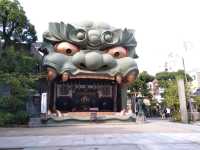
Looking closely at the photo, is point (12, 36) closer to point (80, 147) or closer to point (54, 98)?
point (54, 98)

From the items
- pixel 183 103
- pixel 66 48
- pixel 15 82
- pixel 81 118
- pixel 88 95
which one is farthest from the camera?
pixel 88 95

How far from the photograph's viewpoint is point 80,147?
12695 millimetres

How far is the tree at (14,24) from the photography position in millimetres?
34969

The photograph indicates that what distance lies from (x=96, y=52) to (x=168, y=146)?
24212 millimetres

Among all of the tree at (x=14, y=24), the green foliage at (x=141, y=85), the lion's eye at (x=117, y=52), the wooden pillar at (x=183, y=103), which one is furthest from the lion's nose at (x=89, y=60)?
the green foliage at (x=141, y=85)

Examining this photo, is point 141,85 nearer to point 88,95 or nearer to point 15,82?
point 88,95

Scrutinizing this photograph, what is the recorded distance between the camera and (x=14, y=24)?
36250 millimetres

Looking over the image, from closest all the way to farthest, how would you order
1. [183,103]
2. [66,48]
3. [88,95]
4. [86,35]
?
1. [183,103]
2. [66,48]
3. [86,35]
4. [88,95]

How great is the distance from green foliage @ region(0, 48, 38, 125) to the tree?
3916 millimetres

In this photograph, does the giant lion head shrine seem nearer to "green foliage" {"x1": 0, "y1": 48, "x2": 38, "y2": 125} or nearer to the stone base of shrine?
the stone base of shrine

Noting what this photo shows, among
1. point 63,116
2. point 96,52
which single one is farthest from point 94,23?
point 63,116

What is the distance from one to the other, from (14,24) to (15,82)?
349 inches

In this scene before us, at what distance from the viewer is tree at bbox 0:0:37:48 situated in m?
35.0

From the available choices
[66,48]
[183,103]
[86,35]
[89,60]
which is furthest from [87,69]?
[183,103]
